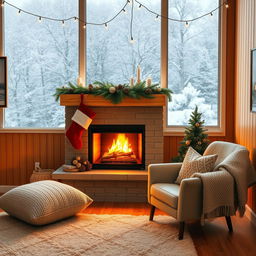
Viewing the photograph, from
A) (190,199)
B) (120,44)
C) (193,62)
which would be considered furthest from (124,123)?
(190,199)

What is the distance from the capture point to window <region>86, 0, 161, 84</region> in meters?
5.61

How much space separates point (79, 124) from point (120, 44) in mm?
1210

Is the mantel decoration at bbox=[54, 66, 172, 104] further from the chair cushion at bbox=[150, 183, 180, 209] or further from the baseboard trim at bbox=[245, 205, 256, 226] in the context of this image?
the baseboard trim at bbox=[245, 205, 256, 226]

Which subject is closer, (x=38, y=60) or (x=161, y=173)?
(x=161, y=173)

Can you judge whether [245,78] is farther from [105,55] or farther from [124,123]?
[105,55]

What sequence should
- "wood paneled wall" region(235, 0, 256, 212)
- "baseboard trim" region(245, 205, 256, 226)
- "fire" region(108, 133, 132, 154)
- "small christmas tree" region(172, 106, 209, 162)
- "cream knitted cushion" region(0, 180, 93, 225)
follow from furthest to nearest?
"fire" region(108, 133, 132, 154) < "small christmas tree" region(172, 106, 209, 162) < "wood paneled wall" region(235, 0, 256, 212) < "baseboard trim" region(245, 205, 256, 226) < "cream knitted cushion" region(0, 180, 93, 225)

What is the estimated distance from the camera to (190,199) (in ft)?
12.5

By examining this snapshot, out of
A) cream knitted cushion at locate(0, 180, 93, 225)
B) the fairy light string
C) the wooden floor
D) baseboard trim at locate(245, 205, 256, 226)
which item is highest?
the fairy light string

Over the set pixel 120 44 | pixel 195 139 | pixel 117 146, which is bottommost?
pixel 117 146

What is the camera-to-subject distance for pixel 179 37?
18.4 feet

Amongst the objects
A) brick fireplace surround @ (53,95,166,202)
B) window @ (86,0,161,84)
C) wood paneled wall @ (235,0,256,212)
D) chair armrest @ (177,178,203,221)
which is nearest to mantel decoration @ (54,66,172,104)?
brick fireplace surround @ (53,95,166,202)

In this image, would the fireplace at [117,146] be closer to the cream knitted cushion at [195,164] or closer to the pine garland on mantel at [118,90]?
the pine garland on mantel at [118,90]

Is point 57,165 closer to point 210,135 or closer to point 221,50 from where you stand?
point 210,135

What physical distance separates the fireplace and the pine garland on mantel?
426 millimetres
